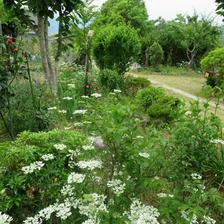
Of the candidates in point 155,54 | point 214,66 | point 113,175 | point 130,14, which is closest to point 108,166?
point 113,175

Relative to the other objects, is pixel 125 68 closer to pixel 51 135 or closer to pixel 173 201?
pixel 51 135

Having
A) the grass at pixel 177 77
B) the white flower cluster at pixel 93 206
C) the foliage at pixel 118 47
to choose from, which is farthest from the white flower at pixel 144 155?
the grass at pixel 177 77

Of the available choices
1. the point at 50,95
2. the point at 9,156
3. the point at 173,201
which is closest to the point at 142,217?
the point at 173,201

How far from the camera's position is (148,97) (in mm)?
6484

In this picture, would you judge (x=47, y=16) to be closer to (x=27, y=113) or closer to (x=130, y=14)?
(x=27, y=113)

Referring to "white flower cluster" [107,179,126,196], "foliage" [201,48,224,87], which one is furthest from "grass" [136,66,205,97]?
A: "white flower cluster" [107,179,126,196]

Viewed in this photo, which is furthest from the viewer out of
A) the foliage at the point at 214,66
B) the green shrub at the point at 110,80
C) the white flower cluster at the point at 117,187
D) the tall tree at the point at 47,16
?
the foliage at the point at 214,66

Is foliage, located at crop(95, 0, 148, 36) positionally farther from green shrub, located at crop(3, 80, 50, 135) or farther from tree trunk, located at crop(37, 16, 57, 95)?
green shrub, located at crop(3, 80, 50, 135)

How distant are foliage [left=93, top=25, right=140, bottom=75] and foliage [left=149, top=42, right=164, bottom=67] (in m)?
9.18

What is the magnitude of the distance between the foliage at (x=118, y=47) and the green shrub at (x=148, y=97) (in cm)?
308

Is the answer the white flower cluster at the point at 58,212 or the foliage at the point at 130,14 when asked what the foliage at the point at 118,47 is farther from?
the foliage at the point at 130,14

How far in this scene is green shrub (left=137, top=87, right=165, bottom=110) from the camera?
21.0 ft

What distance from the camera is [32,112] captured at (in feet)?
15.1

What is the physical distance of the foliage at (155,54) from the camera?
18.8 meters
